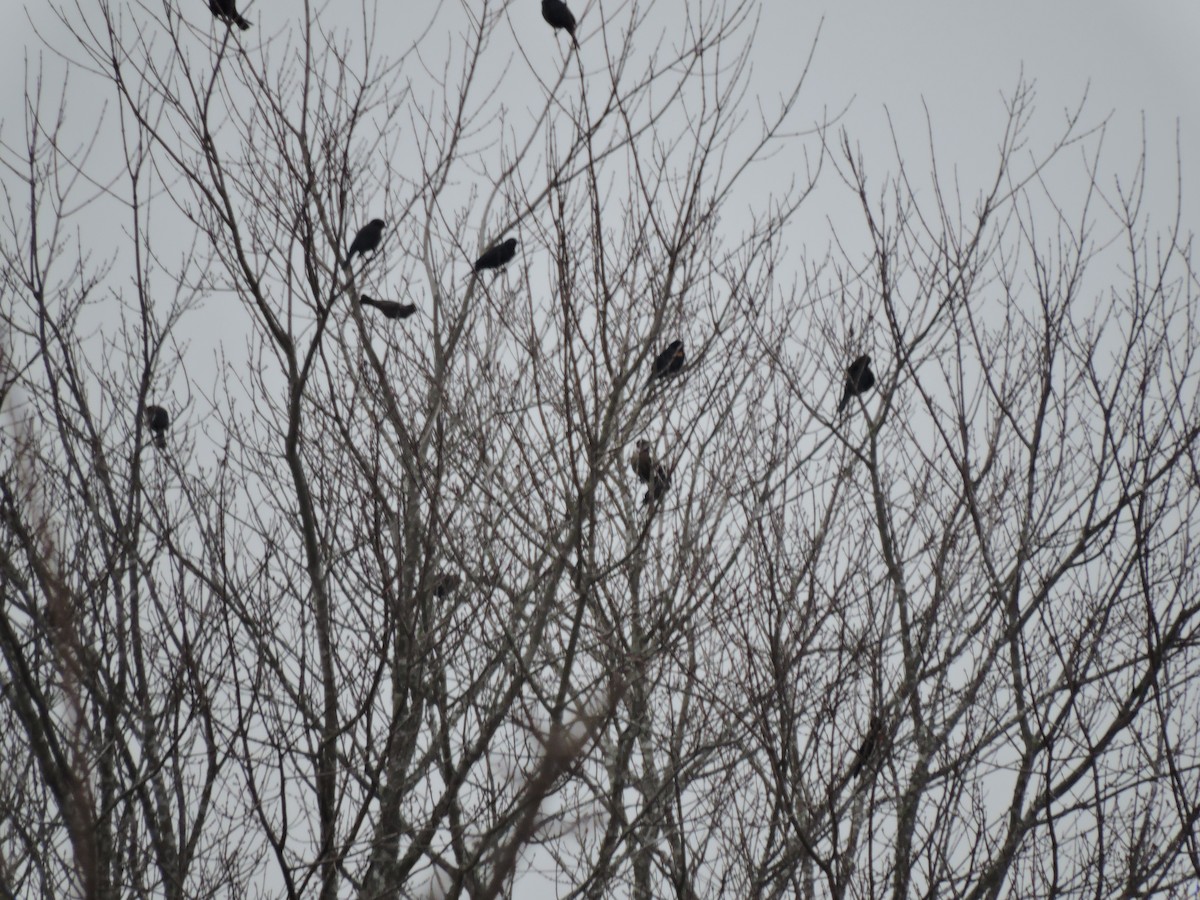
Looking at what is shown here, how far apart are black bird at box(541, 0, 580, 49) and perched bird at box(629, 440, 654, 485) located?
92.0 inches

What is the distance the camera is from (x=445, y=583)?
4016 millimetres

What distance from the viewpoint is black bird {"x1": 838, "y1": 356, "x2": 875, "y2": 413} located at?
536 centimetres

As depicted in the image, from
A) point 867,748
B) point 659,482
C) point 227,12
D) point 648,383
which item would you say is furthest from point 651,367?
point 227,12

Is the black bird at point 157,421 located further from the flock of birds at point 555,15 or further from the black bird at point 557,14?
the black bird at point 557,14

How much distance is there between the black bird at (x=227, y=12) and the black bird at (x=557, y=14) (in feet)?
5.95

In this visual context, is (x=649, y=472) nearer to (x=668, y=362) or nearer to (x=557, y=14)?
(x=668, y=362)

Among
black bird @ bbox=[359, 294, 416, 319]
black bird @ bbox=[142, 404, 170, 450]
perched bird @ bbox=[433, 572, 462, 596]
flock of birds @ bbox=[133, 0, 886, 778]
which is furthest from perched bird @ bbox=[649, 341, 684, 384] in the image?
black bird @ bbox=[142, 404, 170, 450]

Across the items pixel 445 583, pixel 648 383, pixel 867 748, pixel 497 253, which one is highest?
pixel 497 253

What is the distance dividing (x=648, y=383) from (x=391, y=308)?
4.80 feet

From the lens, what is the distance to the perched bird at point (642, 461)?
432 cm

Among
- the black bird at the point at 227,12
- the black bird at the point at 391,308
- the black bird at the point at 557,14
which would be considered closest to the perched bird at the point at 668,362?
the black bird at the point at 391,308

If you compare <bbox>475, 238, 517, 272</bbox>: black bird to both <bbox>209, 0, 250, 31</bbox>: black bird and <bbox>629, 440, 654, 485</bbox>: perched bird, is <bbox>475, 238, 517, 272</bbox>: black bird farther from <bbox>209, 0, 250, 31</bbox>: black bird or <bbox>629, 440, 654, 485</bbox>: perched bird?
<bbox>209, 0, 250, 31</bbox>: black bird

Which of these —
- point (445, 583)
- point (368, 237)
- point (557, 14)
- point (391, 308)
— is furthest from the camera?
point (557, 14)

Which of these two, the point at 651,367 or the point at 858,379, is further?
the point at 858,379
